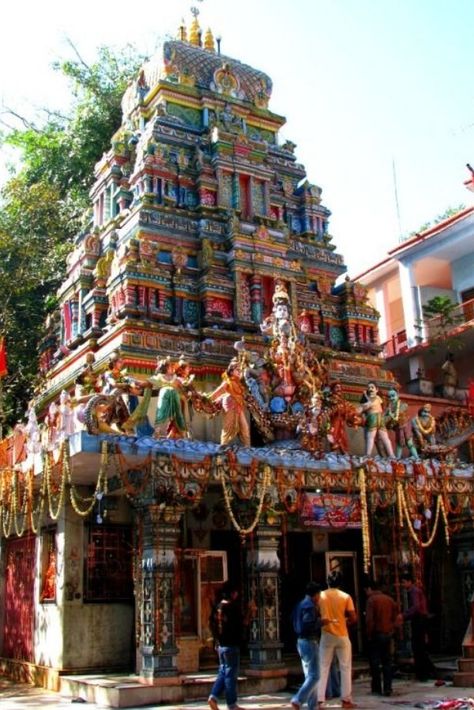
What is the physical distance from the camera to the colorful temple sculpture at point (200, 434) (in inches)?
524

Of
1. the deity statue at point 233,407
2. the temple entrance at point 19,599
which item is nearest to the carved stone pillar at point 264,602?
the deity statue at point 233,407

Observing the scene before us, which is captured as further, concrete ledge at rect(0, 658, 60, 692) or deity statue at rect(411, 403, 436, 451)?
deity statue at rect(411, 403, 436, 451)

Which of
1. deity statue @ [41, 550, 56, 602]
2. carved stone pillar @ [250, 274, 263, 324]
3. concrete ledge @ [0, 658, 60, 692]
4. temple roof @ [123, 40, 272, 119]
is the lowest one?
concrete ledge @ [0, 658, 60, 692]

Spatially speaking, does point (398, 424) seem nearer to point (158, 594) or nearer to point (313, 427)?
point (313, 427)

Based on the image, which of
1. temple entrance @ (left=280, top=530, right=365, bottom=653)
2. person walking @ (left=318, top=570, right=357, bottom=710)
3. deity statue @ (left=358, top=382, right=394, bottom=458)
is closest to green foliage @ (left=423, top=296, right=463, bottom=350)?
deity statue @ (left=358, top=382, right=394, bottom=458)

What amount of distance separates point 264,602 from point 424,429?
19.4 feet

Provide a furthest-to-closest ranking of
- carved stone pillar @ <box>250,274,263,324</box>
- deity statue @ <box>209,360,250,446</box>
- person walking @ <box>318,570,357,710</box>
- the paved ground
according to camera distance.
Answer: carved stone pillar @ <box>250,274,263,324</box> → deity statue @ <box>209,360,250,446</box> → the paved ground → person walking @ <box>318,570,357,710</box>

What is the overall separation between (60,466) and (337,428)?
5563mm

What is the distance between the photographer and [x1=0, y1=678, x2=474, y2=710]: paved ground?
36.1 ft

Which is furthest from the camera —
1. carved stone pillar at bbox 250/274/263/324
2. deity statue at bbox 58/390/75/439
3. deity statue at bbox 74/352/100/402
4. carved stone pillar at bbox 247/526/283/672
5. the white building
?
the white building

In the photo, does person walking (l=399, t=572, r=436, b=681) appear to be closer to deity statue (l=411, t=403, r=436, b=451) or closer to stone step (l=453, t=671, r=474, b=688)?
stone step (l=453, t=671, r=474, b=688)

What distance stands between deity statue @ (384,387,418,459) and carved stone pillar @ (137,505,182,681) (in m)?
5.96

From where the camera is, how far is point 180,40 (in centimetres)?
2391

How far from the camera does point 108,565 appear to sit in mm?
15000
